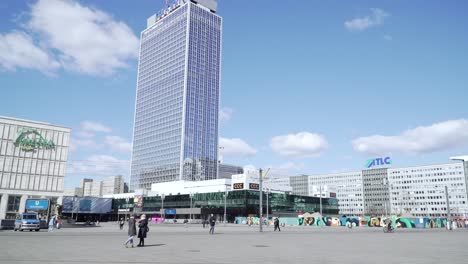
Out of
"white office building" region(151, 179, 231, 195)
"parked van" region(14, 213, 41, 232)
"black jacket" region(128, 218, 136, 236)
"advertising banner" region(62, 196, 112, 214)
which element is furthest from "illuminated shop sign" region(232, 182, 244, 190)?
"black jacket" region(128, 218, 136, 236)

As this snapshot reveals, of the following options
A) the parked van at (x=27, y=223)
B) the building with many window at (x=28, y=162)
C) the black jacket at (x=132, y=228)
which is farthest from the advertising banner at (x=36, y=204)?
the black jacket at (x=132, y=228)

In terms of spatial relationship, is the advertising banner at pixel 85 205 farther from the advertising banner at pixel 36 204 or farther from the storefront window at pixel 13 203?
the advertising banner at pixel 36 204

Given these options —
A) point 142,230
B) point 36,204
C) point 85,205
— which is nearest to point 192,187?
point 85,205

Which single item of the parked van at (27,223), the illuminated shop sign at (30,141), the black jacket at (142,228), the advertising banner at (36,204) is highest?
the illuminated shop sign at (30,141)

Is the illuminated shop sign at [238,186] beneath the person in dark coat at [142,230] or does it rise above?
above

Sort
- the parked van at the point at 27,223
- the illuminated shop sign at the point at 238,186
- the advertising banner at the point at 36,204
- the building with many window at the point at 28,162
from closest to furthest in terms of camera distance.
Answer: the parked van at the point at 27,223, the advertising banner at the point at 36,204, the building with many window at the point at 28,162, the illuminated shop sign at the point at 238,186

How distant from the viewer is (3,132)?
3853 inches

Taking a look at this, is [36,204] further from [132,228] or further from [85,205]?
[85,205]

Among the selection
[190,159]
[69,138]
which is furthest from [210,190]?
[69,138]

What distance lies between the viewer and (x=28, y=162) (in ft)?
328

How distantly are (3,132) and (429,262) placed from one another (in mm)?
106093

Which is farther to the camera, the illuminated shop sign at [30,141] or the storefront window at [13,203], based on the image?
the illuminated shop sign at [30,141]

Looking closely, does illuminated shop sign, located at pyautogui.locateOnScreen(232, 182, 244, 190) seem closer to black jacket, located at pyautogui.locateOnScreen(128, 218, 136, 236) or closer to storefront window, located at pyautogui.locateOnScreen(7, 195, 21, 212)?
storefront window, located at pyautogui.locateOnScreen(7, 195, 21, 212)

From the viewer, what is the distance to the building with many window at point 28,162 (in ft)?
319
